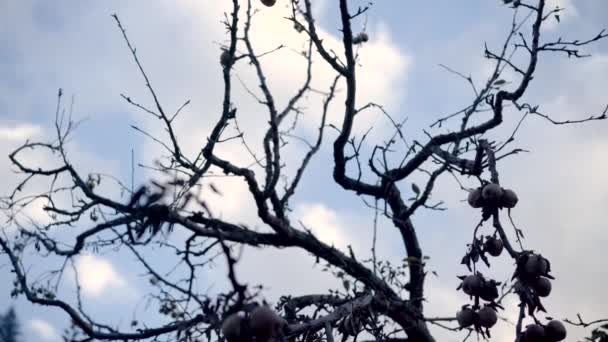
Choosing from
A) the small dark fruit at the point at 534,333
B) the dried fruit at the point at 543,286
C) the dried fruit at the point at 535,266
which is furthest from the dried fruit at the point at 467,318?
the dried fruit at the point at 535,266

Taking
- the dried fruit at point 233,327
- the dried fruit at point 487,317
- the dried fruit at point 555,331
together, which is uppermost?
the dried fruit at point 487,317

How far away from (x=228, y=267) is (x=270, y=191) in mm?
3160

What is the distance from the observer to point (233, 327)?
1.62 meters

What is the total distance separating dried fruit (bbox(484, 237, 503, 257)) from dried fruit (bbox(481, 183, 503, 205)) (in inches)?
8.5

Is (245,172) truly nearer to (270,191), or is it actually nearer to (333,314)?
(270,191)

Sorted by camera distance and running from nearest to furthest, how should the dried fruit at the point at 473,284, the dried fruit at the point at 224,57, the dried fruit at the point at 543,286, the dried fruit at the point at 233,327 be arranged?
the dried fruit at the point at 233,327 → the dried fruit at the point at 543,286 → the dried fruit at the point at 473,284 → the dried fruit at the point at 224,57

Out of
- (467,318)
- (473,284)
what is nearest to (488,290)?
(473,284)

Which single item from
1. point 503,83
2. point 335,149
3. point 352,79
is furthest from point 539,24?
point 335,149

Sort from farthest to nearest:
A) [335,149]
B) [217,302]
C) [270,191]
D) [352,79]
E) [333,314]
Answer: [335,149] → [352,79] → [270,191] → [333,314] → [217,302]

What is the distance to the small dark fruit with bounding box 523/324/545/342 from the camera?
245 centimetres

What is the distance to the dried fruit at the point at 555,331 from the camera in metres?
2.51

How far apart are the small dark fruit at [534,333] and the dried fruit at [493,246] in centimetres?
37

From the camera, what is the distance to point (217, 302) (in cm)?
146

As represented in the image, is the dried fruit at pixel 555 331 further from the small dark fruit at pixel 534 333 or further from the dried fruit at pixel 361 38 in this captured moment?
the dried fruit at pixel 361 38
